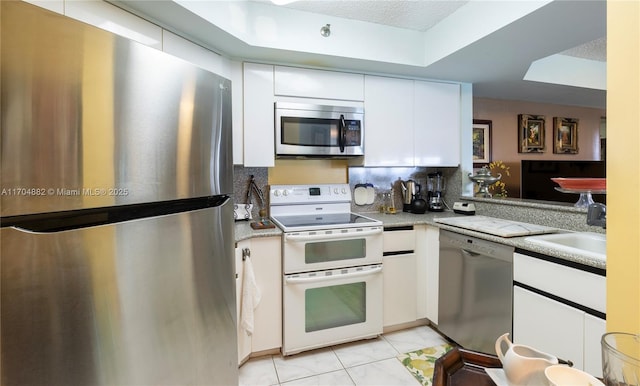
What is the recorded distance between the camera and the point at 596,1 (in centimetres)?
146

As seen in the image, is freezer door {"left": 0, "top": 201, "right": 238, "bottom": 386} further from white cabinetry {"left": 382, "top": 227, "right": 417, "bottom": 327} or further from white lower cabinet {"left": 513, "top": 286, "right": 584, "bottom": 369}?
white lower cabinet {"left": 513, "top": 286, "right": 584, "bottom": 369}

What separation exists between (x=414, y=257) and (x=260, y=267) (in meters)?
1.23

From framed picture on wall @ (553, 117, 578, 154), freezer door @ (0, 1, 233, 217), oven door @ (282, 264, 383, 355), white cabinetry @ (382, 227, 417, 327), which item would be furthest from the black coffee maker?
freezer door @ (0, 1, 233, 217)

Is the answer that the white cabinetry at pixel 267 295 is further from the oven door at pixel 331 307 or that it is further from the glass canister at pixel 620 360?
the glass canister at pixel 620 360

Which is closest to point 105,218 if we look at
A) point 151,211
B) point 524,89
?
point 151,211

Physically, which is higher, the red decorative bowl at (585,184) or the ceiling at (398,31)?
the ceiling at (398,31)

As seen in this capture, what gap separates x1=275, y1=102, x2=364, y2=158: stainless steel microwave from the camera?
89.9 inches

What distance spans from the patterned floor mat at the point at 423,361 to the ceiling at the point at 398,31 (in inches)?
84.0

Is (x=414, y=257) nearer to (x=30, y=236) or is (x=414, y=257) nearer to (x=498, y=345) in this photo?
(x=498, y=345)

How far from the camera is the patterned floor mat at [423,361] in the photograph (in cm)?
187

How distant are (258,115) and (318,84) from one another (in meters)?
0.55

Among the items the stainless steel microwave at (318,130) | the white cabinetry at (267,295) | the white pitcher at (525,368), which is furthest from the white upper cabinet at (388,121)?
the white pitcher at (525,368)

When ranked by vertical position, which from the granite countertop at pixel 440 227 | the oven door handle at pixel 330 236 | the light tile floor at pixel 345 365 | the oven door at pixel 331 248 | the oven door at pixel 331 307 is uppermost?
the granite countertop at pixel 440 227

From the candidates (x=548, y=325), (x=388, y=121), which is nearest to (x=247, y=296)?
(x=548, y=325)
